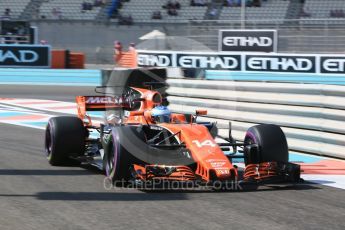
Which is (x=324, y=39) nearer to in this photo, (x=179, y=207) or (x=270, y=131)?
(x=270, y=131)

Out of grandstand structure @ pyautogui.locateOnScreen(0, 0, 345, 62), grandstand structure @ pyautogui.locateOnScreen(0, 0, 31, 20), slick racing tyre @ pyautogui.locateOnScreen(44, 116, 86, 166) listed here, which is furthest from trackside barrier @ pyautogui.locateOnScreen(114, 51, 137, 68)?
slick racing tyre @ pyautogui.locateOnScreen(44, 116, 86, 166)

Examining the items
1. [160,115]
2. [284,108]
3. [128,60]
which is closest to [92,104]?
[160,115]

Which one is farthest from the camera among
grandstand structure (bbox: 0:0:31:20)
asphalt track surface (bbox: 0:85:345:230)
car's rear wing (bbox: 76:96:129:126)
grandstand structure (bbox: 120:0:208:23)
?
grandstand structure (bbox: 0:0:31:20)

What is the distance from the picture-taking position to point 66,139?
815 cm

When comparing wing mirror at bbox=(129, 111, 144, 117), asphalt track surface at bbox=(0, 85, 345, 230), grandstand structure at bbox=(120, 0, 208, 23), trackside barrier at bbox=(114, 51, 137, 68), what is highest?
wing mirror at bbox=(129, 111, 144, 117)

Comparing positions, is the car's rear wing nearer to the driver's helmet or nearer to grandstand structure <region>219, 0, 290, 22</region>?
the driver's helmet

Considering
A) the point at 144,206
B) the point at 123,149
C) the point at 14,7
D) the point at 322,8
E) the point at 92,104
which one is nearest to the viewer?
A: the point at 144,206

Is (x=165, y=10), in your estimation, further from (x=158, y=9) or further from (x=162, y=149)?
(x=162, y=149)

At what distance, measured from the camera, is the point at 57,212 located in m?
5.71

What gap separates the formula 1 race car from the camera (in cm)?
676

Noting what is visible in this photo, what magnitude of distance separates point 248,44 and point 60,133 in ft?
55.0

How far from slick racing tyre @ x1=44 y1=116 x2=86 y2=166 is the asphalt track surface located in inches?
11.4

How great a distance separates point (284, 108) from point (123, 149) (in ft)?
12.3

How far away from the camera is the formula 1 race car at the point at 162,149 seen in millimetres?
6758
